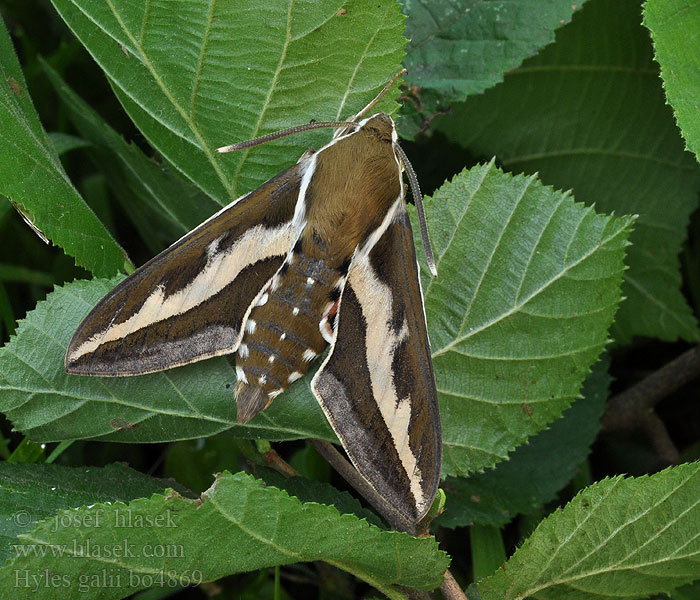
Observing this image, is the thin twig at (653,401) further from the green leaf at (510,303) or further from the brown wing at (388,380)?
the brown wing at (388,380)

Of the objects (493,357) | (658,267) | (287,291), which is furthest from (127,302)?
(658,267)

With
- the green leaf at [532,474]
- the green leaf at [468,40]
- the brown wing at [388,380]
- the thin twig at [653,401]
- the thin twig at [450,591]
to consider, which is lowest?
the thin twig at [653,401]

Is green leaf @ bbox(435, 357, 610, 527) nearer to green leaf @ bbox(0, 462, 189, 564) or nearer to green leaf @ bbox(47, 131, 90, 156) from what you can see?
green leaf @ bbox(0, 462, 189, 564)

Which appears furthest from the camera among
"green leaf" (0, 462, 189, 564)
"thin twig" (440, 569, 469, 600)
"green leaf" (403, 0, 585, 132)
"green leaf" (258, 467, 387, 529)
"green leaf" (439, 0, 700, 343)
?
"green leaf" (439, 0, 700, 343)

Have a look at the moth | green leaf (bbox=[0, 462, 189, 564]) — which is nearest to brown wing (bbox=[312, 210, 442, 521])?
the moth

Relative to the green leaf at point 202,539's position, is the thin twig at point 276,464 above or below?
below

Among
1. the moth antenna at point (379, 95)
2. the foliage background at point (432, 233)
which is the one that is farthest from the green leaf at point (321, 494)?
the moth antenna at point (379, 95)
